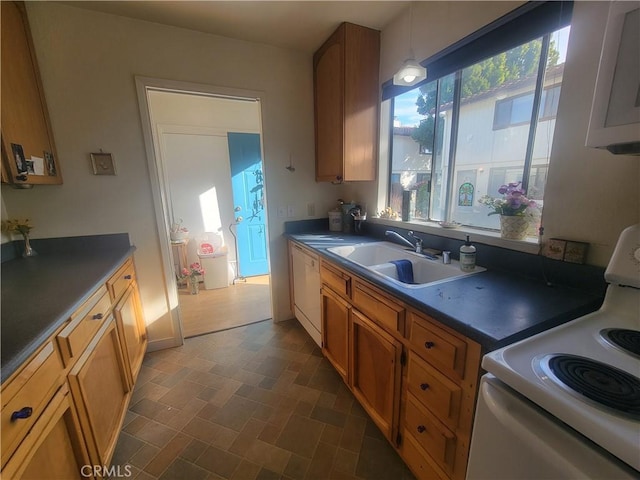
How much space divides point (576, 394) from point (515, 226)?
35.4 inches

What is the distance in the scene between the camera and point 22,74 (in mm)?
1507

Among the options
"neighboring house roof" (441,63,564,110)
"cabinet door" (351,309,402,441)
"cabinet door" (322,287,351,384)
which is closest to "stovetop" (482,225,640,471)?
"cabinet door" (351,309,402,441)

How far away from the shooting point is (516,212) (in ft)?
4.03

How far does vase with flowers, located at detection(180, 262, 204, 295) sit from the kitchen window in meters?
2.69

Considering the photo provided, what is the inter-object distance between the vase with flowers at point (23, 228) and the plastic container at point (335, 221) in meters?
2.16

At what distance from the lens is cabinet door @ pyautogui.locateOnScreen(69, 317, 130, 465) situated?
104 cm

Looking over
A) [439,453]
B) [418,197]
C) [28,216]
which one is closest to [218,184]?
[28,216]

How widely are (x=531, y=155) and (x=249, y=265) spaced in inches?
136

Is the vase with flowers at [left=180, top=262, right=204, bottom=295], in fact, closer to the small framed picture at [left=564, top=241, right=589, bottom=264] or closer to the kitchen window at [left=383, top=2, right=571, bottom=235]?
the kitchen window at [left=383, top=2, right=571, bottom=235]

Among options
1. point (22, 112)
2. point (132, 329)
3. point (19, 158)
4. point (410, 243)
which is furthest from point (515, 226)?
point (22, 112)

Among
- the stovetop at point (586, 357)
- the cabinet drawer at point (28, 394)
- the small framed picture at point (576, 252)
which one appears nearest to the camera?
the stovetop at point (586, 357)

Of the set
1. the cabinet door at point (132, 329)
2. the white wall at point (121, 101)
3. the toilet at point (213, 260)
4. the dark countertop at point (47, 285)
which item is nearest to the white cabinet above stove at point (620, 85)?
the dark countertop at point (47, 285)

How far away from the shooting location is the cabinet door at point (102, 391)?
104 centimetres

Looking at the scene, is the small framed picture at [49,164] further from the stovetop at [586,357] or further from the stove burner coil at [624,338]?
the stove burner coil at [624,338]
